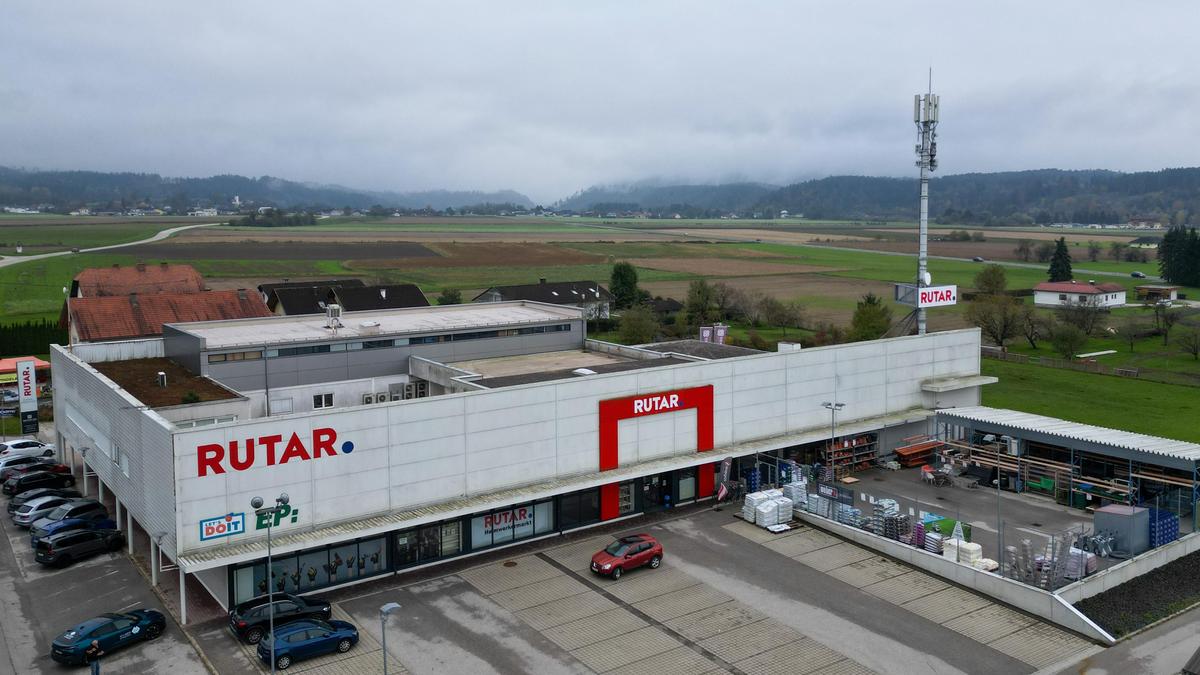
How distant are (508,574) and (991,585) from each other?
14.6 meters

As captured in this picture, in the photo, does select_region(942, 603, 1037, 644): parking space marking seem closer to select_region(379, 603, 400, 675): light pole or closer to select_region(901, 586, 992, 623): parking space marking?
select_region(901, 586, 992, 623): parking space marking

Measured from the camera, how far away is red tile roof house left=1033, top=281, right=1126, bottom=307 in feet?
323

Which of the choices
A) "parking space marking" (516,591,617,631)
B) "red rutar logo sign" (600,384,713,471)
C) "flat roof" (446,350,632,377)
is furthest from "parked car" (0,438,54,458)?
"parking space marking" (516,591,617,631)

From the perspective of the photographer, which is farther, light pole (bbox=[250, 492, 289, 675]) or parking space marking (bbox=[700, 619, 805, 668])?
parking space marking (bbox=[700, 619, 805, 668])

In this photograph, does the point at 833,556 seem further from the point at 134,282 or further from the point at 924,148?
the point at 134,282

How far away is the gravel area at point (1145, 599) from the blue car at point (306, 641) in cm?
2030

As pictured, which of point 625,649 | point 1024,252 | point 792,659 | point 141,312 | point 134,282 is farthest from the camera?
point 1024,252

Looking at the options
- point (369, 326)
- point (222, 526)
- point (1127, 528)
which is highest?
point (369, 326)

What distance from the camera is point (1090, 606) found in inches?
1009

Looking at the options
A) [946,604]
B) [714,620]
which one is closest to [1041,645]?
[946,604]

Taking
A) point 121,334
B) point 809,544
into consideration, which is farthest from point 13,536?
point 809,544

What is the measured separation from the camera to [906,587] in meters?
27.2

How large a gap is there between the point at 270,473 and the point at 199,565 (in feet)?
10.5

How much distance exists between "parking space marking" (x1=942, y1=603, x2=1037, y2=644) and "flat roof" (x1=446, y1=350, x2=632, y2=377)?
775 inches
